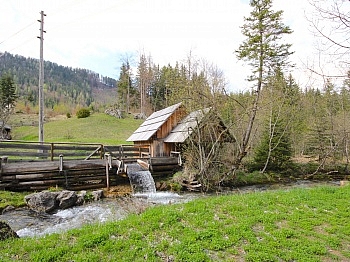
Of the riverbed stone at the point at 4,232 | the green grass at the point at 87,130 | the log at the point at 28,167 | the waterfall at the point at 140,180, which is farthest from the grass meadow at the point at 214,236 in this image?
the green grass at the point at 87,130

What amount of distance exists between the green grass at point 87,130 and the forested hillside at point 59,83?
93.4ft

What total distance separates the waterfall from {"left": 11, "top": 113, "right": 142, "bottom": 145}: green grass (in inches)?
674

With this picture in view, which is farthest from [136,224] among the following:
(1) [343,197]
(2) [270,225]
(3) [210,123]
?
(3) [210,123]

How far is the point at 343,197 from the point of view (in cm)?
771

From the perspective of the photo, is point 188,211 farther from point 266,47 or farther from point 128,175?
point 266,47

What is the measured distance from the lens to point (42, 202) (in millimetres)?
10062

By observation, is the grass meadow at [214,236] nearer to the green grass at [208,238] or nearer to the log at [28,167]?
the green grass at [208,238]

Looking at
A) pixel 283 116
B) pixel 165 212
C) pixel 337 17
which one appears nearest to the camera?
pixel 337 17

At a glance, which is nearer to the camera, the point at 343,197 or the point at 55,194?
the point at 343,197

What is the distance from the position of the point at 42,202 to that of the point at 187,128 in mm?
9121

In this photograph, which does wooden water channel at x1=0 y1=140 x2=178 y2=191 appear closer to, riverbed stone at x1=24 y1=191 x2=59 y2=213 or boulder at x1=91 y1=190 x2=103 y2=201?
boulder at x1=91 y1=190 x2=103 y2=201

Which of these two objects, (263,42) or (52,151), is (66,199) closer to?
(52,151)

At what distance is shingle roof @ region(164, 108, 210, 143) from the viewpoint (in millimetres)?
14779

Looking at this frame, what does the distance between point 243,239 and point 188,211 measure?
1696 millimetres
